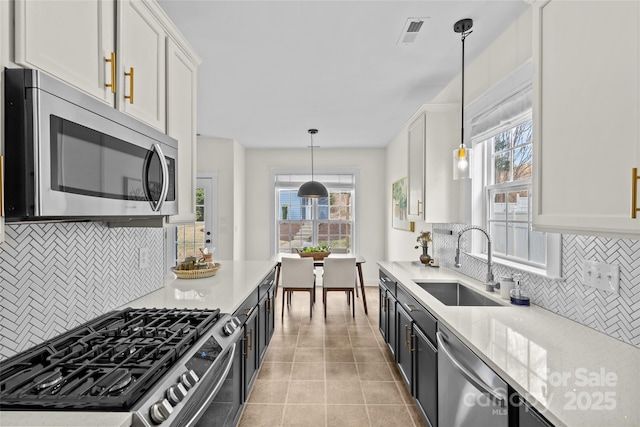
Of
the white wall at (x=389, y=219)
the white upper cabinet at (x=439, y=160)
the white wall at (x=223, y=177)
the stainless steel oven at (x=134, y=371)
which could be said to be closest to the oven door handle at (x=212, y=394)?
the stainless steel oven at (x=134, y=371)

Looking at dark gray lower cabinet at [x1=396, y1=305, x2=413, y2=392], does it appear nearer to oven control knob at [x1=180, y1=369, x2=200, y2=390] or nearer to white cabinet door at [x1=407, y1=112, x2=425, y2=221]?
white cabinet door at [x1=407, y1=112, x2=425, y2=221]

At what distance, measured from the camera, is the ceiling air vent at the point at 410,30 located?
6.94 feet

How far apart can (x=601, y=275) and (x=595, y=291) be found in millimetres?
84

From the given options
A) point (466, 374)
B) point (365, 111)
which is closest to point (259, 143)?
point (365, 111)

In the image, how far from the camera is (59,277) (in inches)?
55.6

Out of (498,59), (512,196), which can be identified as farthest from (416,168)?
(498,59)

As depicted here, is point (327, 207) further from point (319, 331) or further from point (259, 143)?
point (319, 331)

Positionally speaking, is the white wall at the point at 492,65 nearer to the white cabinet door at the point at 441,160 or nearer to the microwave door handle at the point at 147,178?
A: the white cabinet door at the point at 441,160

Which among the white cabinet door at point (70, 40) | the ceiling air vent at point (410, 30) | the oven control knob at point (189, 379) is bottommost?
the oven control knob at point (189, 379)

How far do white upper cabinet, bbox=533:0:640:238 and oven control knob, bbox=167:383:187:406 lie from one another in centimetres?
140

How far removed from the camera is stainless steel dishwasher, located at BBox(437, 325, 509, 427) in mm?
1148

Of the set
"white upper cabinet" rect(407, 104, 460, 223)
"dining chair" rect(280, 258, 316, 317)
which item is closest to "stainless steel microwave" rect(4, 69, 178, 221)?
"white upper cabinet" rect(407, 104, 460, 223)

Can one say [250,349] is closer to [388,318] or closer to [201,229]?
[388,318]

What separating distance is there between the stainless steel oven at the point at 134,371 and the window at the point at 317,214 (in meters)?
4.72
